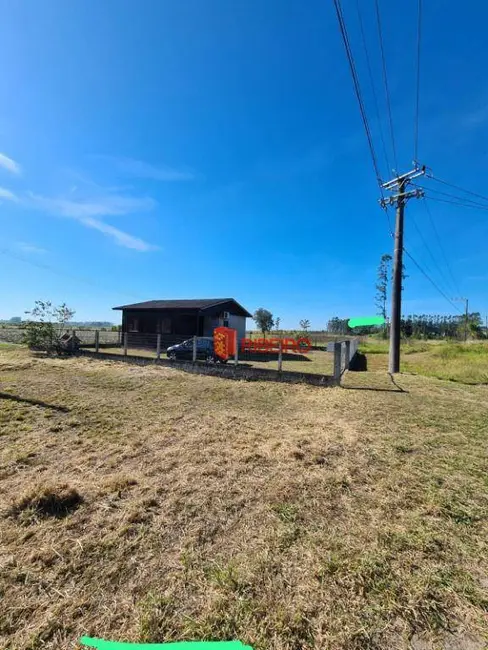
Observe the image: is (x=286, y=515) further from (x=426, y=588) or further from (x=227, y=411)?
(x=227, y=411)

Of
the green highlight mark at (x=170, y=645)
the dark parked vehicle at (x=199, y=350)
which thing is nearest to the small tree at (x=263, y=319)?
the dark parked vehicle at (x=199, y=350)

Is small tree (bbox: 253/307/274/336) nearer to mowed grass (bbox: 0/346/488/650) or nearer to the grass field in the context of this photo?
the grass field

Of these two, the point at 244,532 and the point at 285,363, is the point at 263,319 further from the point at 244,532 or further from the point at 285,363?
the point at 244,532

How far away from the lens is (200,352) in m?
13.2

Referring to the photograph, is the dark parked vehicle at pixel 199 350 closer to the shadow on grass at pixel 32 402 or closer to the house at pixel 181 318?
the house at pixel 181 318

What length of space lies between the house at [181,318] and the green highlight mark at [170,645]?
1788 cm

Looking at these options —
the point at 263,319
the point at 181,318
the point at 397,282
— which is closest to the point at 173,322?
the point at 181,318

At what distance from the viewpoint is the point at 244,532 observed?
2.31 meters

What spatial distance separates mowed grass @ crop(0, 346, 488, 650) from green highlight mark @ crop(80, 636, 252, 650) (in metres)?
0.04

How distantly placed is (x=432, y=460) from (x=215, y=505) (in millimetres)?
2831

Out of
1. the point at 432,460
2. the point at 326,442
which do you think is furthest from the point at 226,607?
the point at 432,460

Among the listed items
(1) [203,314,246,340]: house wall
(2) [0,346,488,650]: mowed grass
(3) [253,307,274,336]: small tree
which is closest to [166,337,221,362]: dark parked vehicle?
(1) [203,314,246,340]: house wall

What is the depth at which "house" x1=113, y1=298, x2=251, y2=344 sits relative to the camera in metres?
20.1

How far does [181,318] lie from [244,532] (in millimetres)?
19243
